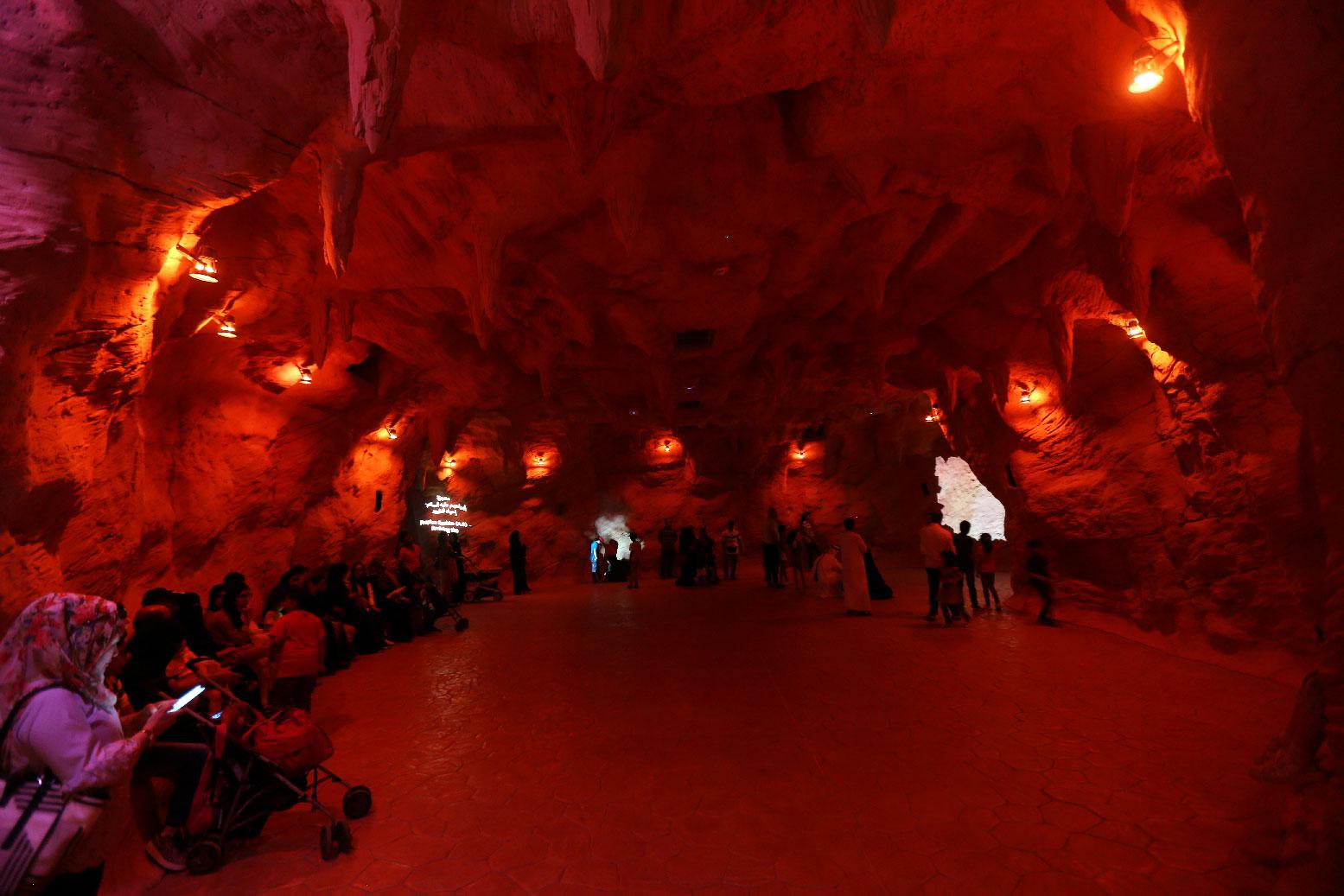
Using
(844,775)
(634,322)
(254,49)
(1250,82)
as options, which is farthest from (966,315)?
(254,49)

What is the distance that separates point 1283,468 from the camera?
602 cm

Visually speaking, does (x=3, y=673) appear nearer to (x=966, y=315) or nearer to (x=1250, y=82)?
(x=1250, y=82)

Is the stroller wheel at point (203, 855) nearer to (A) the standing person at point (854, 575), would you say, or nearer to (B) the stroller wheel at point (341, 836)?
(B) the stroller wheel at point (341, 836)

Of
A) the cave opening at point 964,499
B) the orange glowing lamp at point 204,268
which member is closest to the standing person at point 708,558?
the orange glowing lamp at point 204,268

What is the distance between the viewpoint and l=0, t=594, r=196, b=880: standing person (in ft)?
7.25

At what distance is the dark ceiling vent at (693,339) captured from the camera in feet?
38.5

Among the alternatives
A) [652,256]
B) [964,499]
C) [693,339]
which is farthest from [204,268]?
[964,499]

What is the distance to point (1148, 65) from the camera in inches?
166

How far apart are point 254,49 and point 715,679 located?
6.78m

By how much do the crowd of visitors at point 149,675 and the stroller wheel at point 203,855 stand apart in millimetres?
122

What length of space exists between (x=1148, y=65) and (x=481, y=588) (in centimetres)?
1544

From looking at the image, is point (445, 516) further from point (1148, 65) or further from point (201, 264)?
point (1148, 65)

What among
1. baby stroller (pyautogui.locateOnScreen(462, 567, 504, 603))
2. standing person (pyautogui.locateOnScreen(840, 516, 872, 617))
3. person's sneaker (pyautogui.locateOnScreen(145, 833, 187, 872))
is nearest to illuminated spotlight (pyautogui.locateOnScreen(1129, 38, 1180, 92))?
standing person (pyautogui.locateOnScreen(840, 516, 872, 617))

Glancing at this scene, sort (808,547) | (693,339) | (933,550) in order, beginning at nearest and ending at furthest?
(933,550)
(693,339)
(808,547)
